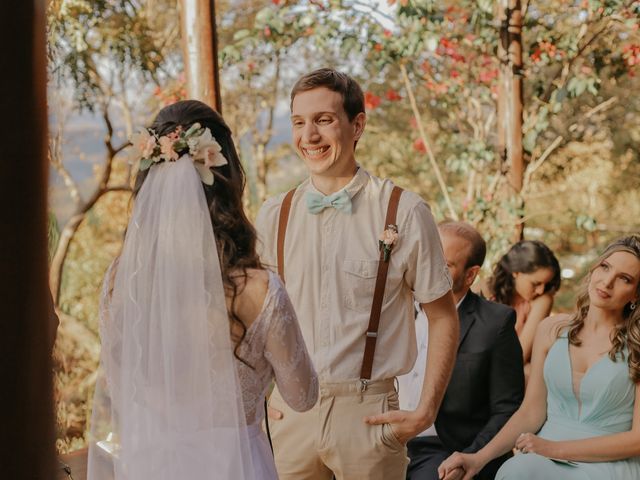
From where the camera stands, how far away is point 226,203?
2.01 m

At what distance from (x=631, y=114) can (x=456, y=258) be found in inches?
364

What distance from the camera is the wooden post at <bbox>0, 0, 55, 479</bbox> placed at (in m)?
1.20

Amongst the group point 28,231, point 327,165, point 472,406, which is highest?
point 327,165

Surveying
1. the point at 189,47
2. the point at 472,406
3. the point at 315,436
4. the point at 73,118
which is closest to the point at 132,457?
the point at 315,436

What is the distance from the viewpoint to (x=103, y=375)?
204cm

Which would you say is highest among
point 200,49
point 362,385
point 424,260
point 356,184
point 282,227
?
point 200,49

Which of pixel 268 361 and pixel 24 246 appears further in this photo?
pixel 268 361

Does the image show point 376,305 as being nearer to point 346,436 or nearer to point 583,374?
point 346,436

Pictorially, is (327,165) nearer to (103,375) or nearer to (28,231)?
(103,375)

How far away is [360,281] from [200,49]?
5.63 ft

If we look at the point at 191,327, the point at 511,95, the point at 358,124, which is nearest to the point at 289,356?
the point at 191,327

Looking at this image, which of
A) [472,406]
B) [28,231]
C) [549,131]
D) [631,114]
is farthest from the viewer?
[631,114]

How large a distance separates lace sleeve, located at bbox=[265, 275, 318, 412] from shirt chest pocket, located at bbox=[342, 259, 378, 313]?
1.61ft

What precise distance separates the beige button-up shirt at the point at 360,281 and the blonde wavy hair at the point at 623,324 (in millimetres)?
883
